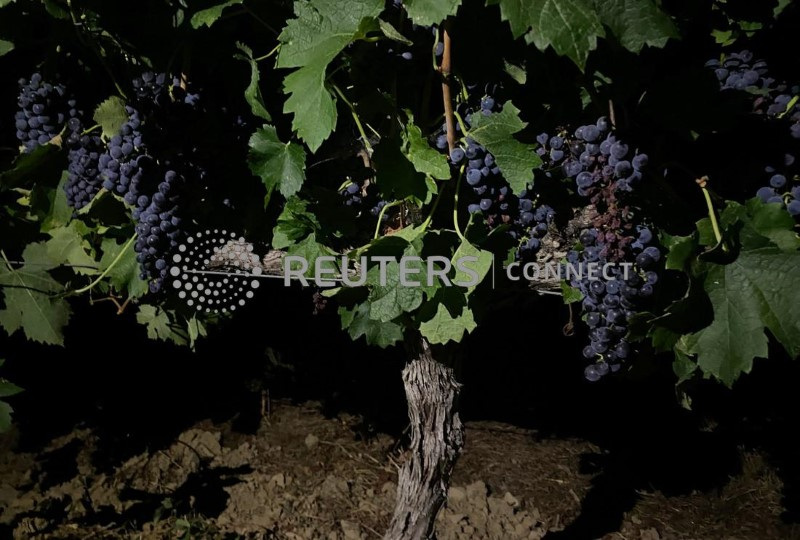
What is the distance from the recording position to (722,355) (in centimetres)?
123

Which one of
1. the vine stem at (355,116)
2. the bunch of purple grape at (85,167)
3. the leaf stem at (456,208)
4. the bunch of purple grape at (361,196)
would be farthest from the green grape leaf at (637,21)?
the bunch of purple grape at (85,167)

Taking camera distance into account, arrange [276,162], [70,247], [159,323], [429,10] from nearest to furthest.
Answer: [429,10] < [276,162] < [70,247] < [159,323]

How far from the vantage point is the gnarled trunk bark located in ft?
6.51

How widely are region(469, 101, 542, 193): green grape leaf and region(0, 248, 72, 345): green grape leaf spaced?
5.53ft

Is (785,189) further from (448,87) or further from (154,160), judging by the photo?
(154,160)

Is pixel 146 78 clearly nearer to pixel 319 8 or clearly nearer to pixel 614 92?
pixel 319 8

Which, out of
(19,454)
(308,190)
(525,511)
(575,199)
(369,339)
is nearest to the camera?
(575,199)

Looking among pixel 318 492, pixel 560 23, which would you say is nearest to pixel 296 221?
pixel 560 23

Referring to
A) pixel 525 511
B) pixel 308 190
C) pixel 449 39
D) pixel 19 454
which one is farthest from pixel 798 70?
pixel 19 454

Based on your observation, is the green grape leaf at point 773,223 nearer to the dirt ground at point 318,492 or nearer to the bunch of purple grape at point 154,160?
the bunch of purple grape at point 154,160

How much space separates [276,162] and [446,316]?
544mm

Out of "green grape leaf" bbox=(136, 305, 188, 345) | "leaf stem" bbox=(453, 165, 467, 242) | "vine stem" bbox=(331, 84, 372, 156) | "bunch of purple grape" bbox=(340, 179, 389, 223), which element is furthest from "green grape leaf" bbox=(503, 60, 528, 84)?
"green grape leaf" bbox=(136, 305, 188, 345)

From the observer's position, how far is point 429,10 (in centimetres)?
110

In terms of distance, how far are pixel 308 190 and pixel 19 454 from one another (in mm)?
2892
